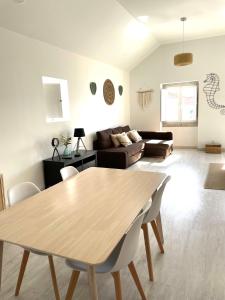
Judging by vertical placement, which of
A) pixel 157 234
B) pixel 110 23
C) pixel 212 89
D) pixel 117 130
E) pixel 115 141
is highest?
pixel 110 23

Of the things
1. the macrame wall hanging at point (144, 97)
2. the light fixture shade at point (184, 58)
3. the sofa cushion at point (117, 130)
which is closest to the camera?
the light fixture shade at point (184, 58)

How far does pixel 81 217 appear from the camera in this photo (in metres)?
1.61

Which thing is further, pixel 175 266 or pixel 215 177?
pixel 215 177

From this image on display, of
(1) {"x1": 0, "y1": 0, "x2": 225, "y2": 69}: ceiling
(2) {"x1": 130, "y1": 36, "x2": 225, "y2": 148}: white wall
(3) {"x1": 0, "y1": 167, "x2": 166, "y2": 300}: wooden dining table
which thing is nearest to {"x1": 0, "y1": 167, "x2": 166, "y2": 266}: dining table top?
(3) {"x1": 0, "y1": 167, "x2": 166, "y2": 300}: wooden dining table

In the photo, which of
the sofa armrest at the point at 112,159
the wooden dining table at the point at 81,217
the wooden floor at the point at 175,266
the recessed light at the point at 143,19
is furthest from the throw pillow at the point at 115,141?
the wooden dining table at the point at 81,217

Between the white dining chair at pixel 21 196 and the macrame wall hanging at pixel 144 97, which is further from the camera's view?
the macrame wall hanging at pixel 144 97

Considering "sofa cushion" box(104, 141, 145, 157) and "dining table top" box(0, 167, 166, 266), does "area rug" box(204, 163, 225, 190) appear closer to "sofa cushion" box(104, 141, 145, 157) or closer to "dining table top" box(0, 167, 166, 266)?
"sofa cushion" box(104, 141, 145, 157)

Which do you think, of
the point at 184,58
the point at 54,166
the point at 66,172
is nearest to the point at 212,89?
the point at 184,58

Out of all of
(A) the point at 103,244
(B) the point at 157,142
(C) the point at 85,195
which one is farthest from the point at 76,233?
(B) the point at 157,142

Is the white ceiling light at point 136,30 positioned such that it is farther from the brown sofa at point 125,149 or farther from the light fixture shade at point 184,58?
the brown sofa at point 125,149

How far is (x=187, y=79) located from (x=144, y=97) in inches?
55.1

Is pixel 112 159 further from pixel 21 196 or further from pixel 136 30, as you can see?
pixel 21 196

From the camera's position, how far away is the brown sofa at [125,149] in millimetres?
5457

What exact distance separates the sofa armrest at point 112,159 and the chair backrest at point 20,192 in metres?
3.31
